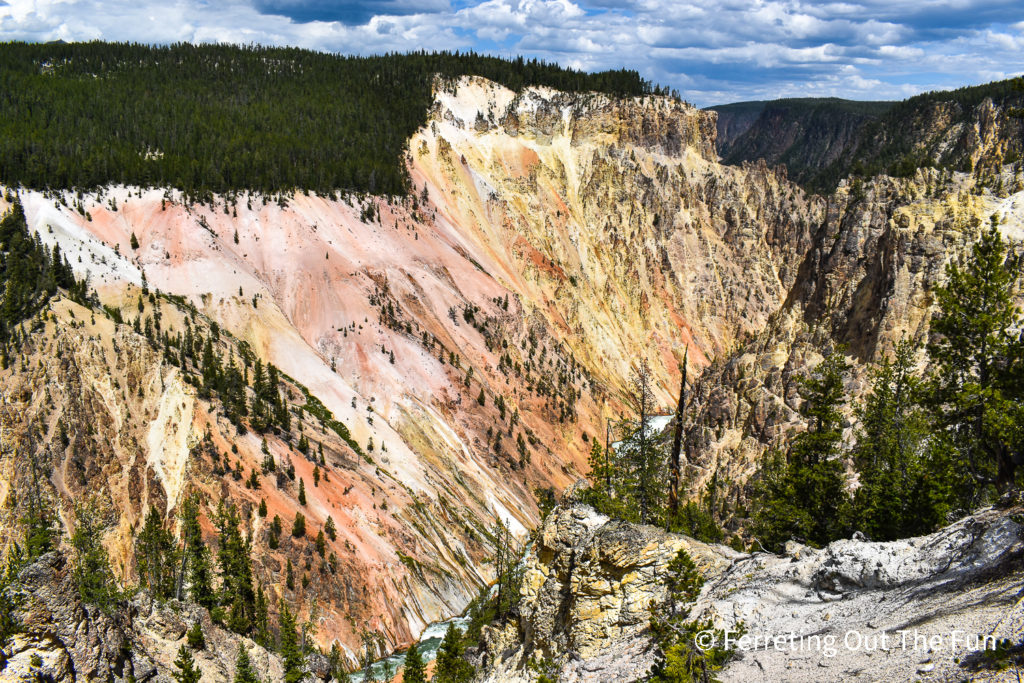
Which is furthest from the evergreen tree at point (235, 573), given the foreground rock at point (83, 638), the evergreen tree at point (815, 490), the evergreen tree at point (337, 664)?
the evergreen tree at point (815, 490)

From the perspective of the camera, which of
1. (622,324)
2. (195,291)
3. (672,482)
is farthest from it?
(622,324)

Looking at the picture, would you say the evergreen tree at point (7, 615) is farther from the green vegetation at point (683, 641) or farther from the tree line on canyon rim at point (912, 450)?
the tree line on canyon rim at point (912, 450)

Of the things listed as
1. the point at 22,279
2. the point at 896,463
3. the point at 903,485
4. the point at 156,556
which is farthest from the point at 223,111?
the point at 903,485

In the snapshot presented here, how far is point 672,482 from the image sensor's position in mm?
31297

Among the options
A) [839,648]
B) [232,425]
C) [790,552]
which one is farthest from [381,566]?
[839,648]

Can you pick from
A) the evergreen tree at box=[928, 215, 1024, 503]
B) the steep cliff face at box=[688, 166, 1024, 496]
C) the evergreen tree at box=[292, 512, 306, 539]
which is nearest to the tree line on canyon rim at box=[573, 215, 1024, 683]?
the evergreen tree at box=[928, 215, 1024, 503]

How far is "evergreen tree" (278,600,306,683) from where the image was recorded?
34.1m

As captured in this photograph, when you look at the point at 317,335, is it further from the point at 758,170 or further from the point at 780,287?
the point at 758,170

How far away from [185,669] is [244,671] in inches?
110

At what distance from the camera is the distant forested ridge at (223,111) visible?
255ft

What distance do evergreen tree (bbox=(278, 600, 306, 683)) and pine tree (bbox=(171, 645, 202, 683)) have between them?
492 centimetres

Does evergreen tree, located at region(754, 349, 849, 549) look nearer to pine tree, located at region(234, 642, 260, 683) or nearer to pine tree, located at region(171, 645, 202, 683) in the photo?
pine tree, located at region(234, 642, 260, 683)

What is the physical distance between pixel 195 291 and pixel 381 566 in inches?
1193

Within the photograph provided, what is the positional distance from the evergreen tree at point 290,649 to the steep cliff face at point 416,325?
282 centimetres
